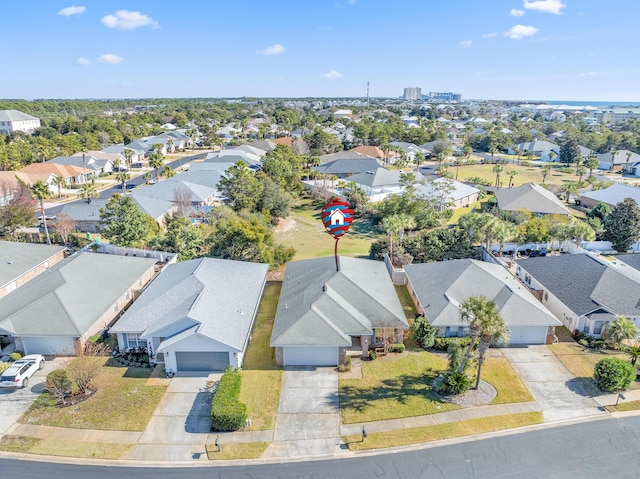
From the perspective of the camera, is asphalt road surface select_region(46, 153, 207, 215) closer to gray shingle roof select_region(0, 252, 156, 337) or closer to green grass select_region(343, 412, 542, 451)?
gray shingle roof select_region(0, 252, 156, 337)

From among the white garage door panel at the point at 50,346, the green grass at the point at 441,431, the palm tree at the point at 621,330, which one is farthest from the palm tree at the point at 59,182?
the palm tree at the point at 621,330

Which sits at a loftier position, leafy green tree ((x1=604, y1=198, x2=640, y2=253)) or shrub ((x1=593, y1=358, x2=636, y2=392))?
leafy green tree ((x1=604, y1=198, x2=640, y2=253))

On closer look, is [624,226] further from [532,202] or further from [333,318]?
[333,318]

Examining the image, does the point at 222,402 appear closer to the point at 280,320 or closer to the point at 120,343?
the point at 280,320

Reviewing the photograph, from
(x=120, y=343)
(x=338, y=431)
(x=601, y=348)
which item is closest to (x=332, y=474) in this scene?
(x=338, y=431)

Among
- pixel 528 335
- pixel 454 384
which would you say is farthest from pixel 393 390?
pixel 528 335

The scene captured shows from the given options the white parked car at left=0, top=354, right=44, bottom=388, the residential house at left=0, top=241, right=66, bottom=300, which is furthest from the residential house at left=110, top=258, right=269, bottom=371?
the residential house at left=0, top=241, right=66, bottom=300
